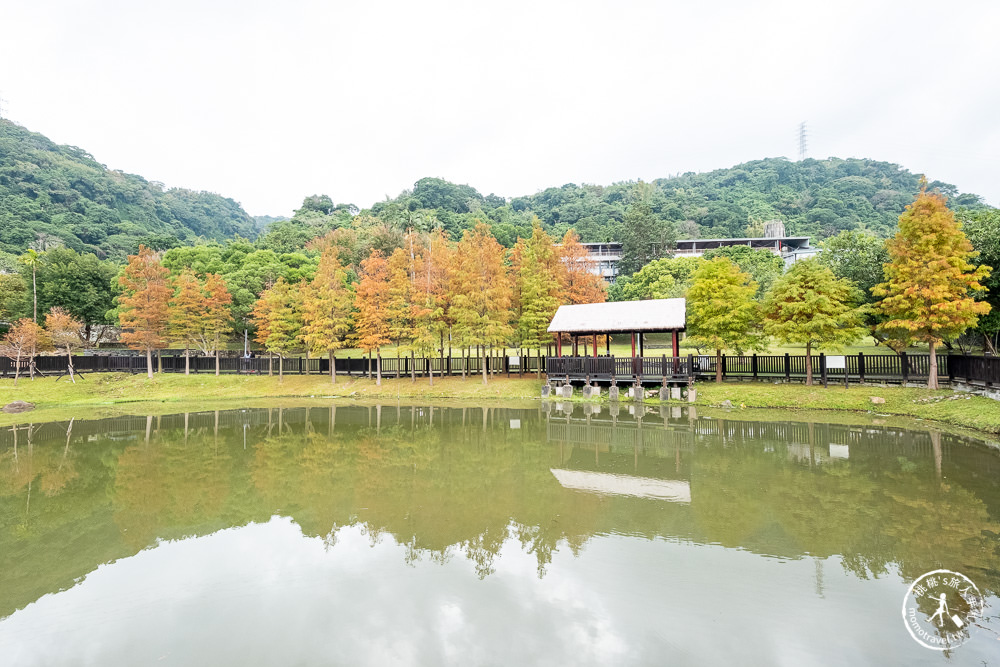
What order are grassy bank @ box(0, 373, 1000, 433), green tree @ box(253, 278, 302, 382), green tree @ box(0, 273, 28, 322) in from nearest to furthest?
grassy bank @ box(0, 373, 1000, 433), green tree @ box(253, 278, 302, 382), green tree @ box(0, 273, 28, 322)

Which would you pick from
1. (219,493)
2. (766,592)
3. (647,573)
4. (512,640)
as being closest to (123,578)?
(219,493)

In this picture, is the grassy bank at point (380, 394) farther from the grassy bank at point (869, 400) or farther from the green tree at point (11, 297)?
the green tree at point (11, 297)

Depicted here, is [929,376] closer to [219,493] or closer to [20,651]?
[219,493]

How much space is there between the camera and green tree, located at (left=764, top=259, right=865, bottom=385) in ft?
67.7

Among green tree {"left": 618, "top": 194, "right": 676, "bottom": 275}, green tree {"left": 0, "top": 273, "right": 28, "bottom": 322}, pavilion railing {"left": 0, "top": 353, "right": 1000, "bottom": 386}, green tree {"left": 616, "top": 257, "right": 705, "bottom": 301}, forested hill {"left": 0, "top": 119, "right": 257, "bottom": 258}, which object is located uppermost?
forested hill {"left": 0, "top": 119, "right": 257, "bottom": 258}

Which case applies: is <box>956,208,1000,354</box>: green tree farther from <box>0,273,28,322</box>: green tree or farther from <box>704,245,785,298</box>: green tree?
<box>0,273,28,322</box>: green tree

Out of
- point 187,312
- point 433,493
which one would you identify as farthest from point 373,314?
point 433,493

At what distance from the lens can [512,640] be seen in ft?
17.3

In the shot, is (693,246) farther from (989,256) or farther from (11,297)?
(11,297)

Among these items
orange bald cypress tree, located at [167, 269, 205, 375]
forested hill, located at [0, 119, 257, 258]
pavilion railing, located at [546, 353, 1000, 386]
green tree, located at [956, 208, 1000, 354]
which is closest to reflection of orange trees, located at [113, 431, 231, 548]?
pavilion railing, located at [546, 353, 1000, 386]

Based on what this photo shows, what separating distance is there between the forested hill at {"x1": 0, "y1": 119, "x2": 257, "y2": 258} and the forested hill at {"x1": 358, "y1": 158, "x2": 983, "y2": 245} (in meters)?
42.4

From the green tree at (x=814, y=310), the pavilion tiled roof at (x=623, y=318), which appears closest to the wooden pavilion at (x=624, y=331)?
the pavilion tiled roof at (x=623, y=318)

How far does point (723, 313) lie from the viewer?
23.5 metres

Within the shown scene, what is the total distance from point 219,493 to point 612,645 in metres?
9.44
